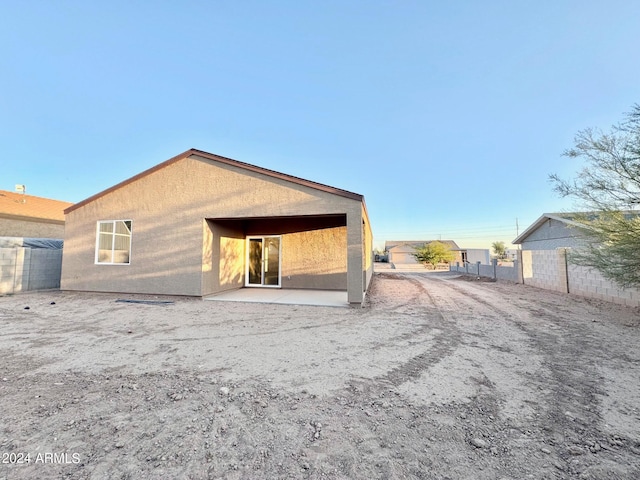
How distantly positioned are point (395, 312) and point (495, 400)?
4.27 meters

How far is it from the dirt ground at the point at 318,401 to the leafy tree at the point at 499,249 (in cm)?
5439

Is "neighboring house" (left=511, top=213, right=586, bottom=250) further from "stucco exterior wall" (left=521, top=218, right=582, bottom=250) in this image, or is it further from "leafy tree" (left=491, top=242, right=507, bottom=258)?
"leafy tree" (left=491, top=242, right=507, bottom=258)

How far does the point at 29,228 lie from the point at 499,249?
64445mm

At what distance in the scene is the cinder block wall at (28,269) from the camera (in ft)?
30.5

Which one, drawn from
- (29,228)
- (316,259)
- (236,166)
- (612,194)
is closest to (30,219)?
(29,228)

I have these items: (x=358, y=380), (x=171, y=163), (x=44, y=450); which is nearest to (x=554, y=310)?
(x=358, y=380)

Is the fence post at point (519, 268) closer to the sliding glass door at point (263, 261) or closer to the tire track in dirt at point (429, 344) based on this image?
the tire track in dirt at point (429, 344)

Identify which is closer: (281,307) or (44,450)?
(44,450)

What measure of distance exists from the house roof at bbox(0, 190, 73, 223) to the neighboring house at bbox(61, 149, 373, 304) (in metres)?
10.4

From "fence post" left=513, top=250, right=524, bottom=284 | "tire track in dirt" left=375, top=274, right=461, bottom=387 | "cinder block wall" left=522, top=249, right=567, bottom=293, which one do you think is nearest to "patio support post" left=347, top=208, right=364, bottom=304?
"tire track in dirt" left=375, top=274, right=461, bottom=387

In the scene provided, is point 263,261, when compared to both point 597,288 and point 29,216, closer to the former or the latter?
point 597,288

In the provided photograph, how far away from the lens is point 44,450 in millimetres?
1873

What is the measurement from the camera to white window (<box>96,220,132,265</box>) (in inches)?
368

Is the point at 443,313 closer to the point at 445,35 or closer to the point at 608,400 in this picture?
the point at 608,400
